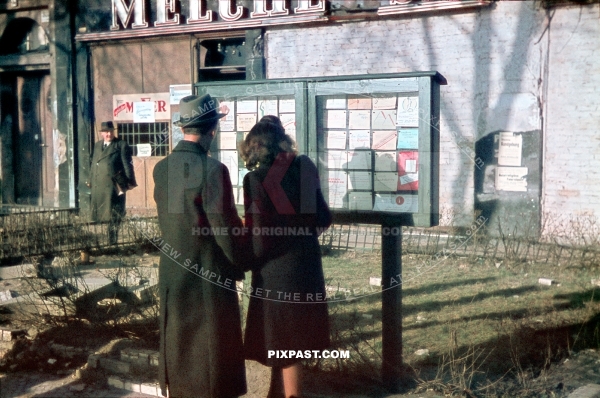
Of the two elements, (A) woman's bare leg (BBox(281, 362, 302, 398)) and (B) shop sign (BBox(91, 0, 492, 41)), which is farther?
(B) shop sign (BBox(91, 0, 492, 41))

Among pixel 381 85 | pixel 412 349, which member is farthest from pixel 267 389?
pixel 381 85

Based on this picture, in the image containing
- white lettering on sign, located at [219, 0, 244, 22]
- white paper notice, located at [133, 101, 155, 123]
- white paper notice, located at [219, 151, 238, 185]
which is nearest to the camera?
white paper notice, located at [219, 151, 238, 185]

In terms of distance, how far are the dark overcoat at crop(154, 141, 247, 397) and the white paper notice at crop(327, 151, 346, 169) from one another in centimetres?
62

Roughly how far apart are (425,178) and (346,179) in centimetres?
41

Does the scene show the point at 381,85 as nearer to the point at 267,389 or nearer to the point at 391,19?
the point at 267,389

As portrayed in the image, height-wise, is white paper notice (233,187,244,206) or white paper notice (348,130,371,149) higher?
white paper notice (348,130,371,149)

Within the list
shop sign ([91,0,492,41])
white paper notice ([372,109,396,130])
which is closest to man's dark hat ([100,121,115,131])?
shop sign ([91,0,492,41])

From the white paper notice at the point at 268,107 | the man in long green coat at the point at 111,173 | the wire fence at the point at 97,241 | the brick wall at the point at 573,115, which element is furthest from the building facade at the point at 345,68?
the white paper notice at the point at 268,107

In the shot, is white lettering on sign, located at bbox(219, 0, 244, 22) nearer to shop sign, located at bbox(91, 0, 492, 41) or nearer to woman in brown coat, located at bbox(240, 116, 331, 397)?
shop sign, located at bbox(91, 0, 492, 41)

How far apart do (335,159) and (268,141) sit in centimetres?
42

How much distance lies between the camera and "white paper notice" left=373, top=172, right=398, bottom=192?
11.3 feet

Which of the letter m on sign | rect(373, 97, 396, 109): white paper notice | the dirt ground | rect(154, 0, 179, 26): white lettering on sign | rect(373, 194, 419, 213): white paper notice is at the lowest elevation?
the dirt ground

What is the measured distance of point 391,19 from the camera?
27.5 feet

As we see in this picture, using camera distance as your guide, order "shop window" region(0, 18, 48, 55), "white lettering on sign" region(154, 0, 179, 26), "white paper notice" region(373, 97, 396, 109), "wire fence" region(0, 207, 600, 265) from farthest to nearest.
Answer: "shop window" region(0, 18, 48, 55), "white lettering on sign" region(154, 0, 179, 26), "wire fence" region(0, 207, 600, 265), "white paper notice" region(373, 97, 396, 109)
